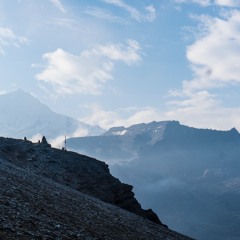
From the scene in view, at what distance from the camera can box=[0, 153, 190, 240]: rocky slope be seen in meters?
30.4

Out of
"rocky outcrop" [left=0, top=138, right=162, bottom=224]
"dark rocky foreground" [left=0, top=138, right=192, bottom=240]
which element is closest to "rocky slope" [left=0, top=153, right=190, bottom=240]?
"dark rocky foreground" [left=0, top=138, right=192, bottom=240]

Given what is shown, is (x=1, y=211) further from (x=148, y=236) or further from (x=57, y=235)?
(x=148, y=236)

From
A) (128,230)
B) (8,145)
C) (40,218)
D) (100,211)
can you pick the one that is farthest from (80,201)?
(8,145)

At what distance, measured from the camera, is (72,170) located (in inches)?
3250

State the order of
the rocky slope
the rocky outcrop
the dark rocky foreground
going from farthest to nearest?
the rocky outcrop < the dark rocky foreground < the rocky slope

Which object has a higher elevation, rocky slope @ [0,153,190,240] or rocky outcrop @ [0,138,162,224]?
rocky outcrop @ [0,138,162,224]

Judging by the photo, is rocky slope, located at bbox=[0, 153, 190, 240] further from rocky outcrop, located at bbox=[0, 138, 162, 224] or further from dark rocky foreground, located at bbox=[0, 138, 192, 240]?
rocky outcrop, located at bbox=[0, 138, 162, 224]

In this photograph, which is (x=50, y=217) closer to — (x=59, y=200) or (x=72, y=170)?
(x=59, y=200)

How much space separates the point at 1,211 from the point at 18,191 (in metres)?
10.6

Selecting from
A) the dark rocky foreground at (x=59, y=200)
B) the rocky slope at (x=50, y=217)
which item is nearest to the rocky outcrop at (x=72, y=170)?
the dark rocky foreground at (x=59, y=200)

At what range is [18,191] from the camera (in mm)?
42125

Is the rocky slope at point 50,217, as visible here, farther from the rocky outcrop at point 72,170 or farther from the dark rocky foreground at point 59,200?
the rocky outcrop at point 72,170

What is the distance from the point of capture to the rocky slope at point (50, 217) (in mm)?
30375

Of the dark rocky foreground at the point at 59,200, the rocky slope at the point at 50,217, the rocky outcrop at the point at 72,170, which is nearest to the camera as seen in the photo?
the rocky slope at the point at 50,217
